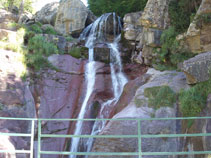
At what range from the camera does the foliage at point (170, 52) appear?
489 inches

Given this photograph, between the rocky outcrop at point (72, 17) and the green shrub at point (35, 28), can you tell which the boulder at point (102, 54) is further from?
the rocky outcrop at point (72, 17)

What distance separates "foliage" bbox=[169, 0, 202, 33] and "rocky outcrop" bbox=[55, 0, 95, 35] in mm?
10389

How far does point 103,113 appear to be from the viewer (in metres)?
12.0

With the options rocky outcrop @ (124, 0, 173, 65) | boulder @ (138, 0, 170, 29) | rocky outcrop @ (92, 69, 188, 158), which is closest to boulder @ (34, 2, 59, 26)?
rocky outcrop @ (124, 0, 173, 65)

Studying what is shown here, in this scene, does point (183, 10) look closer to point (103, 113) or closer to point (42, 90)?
point (103, 113)

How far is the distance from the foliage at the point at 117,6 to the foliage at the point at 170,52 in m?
8.41

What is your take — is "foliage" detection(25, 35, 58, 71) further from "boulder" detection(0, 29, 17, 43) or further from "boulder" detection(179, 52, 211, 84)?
"boulder" detection(179, 52, 211, 84)

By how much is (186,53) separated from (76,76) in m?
6.18

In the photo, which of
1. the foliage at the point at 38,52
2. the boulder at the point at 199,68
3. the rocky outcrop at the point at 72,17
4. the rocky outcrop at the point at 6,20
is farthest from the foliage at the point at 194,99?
the rocky outcrop at the point at 72,17

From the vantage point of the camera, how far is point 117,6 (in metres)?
23.9

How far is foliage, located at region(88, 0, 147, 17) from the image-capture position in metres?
22.0

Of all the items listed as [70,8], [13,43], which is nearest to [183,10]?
[13,43]

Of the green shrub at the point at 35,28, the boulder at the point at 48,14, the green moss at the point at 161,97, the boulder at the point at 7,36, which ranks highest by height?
the boulder at the point at 48,14

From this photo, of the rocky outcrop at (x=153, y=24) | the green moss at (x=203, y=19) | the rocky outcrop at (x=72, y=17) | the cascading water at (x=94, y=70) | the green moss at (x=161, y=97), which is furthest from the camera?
the rocky outcrop at (x=72, y=17)
